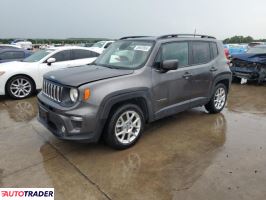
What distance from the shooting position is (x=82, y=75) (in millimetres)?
3895

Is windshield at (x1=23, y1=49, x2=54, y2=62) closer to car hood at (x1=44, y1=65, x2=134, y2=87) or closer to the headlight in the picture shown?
car hood at (x1=44, y1=65, x2=134, y2=87)

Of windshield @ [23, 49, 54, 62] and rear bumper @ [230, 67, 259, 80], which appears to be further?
rear bumper @ [230, 67, 259, 80]

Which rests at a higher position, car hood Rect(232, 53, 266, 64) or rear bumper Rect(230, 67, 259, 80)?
car hood Rect(232, 53, 266, 64)

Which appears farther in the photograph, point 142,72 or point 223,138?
point 223,138

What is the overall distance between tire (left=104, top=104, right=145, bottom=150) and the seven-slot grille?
844 mm

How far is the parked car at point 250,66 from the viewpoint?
9359 millimetres

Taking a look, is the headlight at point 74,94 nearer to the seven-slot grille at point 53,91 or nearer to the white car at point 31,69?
the seven-slot grille at point 53,91

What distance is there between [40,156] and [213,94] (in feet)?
12.4

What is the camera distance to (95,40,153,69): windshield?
14.3ft

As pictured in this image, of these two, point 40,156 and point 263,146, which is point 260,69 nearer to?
point 263,146

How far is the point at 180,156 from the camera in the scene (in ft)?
12.8

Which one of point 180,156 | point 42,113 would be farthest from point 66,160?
point 180,156

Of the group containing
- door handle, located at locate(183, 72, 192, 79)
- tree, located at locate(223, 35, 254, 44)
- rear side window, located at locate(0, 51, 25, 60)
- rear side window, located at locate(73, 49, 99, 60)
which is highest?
tree, located at locate(223, 35, 254, 44)

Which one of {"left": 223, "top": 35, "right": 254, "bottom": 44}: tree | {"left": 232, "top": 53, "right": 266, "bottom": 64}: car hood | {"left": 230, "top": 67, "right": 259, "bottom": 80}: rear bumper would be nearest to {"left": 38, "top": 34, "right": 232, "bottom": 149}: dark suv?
{"left": 230, "top": 67, "right": 259, "bottom": 80}: rear bumper
